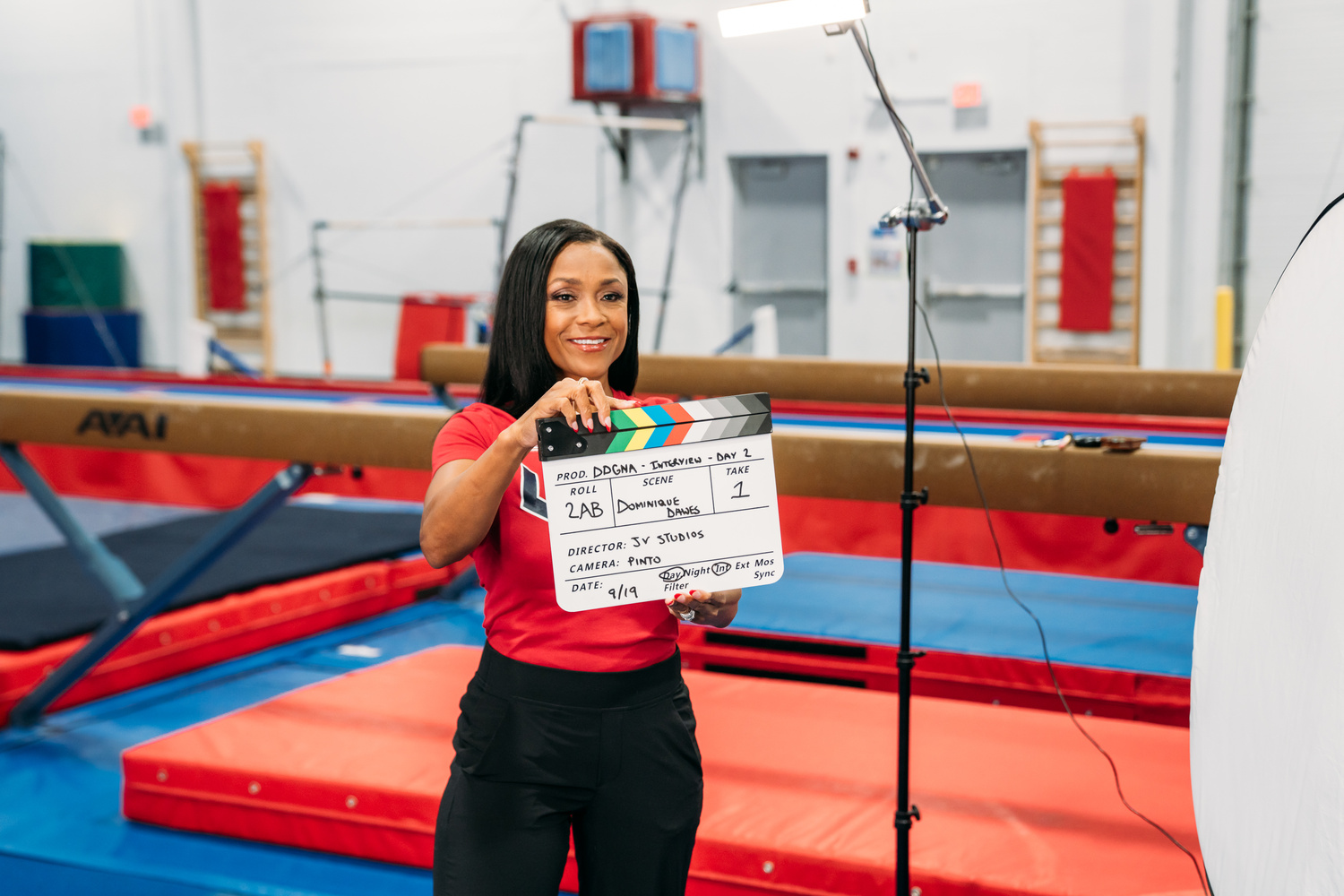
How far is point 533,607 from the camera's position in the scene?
1.29 meters

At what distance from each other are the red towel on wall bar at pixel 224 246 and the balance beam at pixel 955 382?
22.0ft

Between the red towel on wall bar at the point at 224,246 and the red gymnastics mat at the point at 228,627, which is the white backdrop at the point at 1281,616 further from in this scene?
the red towel on wall bar at the point at 224,246

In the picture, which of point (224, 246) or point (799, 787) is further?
point (224, 246)

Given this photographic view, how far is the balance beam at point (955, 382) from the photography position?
3359 millimetres

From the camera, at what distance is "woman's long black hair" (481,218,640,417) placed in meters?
1.29

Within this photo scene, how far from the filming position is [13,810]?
2.66 metres

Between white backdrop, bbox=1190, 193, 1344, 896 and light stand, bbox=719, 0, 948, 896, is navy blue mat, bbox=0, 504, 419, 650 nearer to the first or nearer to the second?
light stand, bbox=719, 0, 948, 896

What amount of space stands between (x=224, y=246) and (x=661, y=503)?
32.9 feet

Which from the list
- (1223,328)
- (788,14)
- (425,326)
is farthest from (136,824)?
(425,326)

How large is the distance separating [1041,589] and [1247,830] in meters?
2.73

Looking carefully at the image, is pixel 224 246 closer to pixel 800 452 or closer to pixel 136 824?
pixel 136 824

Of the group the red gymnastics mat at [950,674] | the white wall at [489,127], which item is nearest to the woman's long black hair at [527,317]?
the red gymnastics mat at [950,674]

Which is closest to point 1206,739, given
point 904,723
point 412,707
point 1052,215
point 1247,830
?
point 1247,830

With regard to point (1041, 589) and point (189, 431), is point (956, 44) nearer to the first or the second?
point (1041, 589)
